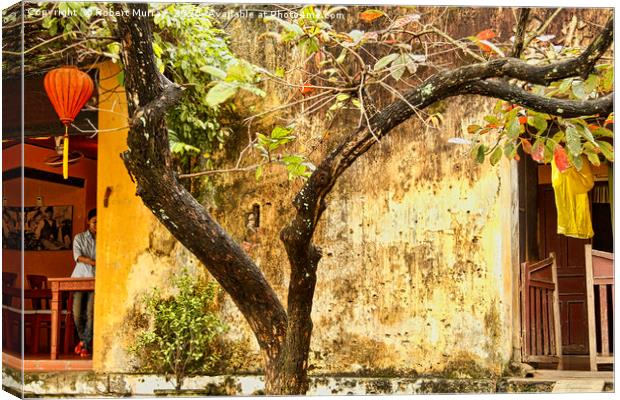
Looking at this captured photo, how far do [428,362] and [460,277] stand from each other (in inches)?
22.4

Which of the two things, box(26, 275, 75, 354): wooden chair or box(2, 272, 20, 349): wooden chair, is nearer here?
box(2, 272, 20, 349): wooden chair

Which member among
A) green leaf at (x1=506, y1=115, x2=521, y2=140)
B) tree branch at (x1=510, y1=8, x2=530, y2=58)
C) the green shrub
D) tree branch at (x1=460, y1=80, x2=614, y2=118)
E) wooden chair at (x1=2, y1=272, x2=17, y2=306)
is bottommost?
the green shrub

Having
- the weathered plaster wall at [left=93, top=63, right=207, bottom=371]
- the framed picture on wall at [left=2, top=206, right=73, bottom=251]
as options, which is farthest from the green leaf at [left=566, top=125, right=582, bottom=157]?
the framed picture on wall at [left=2, top=206, right=73, bottom=251]

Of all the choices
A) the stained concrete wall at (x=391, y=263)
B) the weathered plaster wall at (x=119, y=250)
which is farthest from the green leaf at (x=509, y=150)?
the weathered plaster wall at (x=119, y=250)

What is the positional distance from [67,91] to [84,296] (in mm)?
1287

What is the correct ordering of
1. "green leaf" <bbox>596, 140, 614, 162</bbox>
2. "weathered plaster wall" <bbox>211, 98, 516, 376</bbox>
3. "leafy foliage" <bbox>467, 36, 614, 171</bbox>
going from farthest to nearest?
"weathered plaster wall" <bbox>211, 98, 516, 376</bbox>
"green leaf" <bbox>596, 140, 614, 162</bbox>
"leafy foliage" <bbox>467, 36, 614, 171</bbox>

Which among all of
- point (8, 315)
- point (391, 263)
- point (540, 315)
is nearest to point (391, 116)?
point (391, 263)

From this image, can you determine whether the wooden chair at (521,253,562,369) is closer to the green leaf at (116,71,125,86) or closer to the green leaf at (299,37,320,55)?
the green leaf at (299,37,320,55)

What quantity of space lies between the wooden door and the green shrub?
2249mm

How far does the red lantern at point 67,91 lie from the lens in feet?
20.0

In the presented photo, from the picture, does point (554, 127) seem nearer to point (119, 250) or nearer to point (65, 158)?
point (119, 250)

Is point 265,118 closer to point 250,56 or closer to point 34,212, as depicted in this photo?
point 250,56

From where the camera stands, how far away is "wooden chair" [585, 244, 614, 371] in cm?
626

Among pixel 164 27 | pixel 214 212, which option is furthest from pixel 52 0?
pixel 214 212
